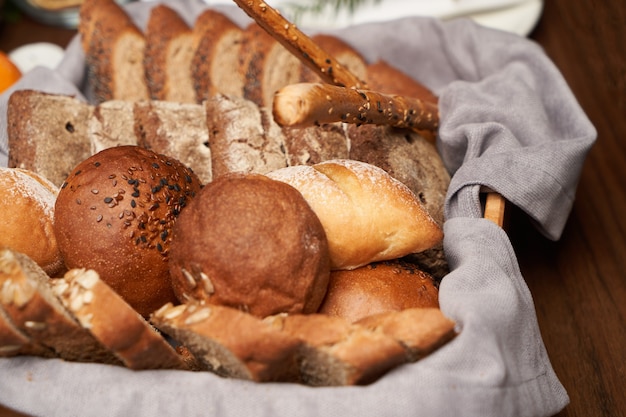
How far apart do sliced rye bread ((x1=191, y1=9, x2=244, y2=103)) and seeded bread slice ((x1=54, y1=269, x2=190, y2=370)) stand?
1.00 m

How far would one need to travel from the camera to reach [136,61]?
82.5 inches

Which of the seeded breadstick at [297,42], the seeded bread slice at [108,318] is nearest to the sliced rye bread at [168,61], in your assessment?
the seeded breadstick at [297,42]

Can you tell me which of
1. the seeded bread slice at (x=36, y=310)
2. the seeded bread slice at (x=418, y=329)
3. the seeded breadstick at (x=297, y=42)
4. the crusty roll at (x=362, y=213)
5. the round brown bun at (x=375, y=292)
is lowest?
the round brown bun at (x=375, y=292)

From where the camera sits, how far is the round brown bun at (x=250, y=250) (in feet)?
3.77

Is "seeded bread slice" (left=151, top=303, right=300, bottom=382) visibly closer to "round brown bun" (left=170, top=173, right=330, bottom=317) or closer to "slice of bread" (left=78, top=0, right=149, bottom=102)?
"round brown bun" (left=170, top=173, right=330, bottom=317)

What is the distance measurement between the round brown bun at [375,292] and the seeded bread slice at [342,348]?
213 millimetres

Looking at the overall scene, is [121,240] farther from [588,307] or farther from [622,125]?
[622,125]

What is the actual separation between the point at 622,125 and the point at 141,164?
5.24 feet

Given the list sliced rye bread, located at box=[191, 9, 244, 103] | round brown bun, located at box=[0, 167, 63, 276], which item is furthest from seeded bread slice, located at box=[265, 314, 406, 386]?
sliced rye bread, located at box=[191, 9, 244, 103]

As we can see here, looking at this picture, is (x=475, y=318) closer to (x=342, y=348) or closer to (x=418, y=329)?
(x=418, y=329)

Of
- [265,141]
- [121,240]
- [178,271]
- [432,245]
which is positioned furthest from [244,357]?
[265,141]

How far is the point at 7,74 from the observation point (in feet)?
6.90

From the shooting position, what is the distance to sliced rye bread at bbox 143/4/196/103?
202 centimetres

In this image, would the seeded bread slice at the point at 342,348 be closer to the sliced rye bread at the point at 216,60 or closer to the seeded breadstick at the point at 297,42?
the seeded breadstick at the point at 297,42
